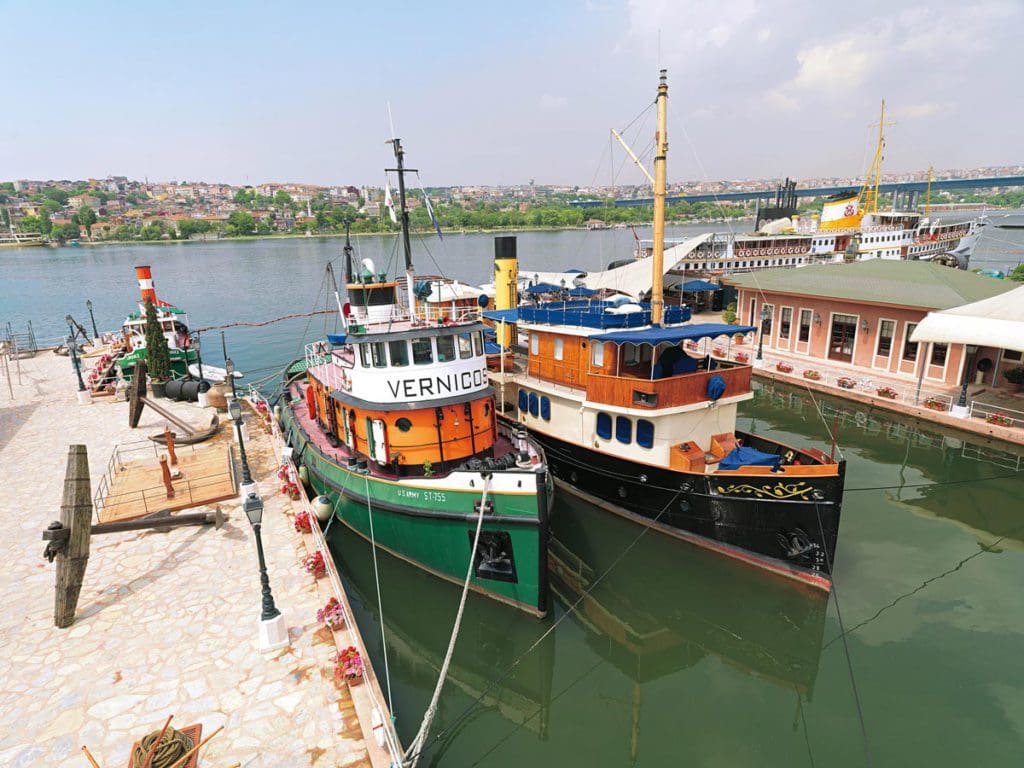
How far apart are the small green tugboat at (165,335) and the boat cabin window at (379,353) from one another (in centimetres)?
2124

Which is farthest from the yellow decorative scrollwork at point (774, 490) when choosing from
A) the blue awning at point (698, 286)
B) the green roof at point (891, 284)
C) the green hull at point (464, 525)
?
the blue awning at point (698, 286)

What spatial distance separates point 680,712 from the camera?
1041cm

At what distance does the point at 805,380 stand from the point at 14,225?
229176 mm

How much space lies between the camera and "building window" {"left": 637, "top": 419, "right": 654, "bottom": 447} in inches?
575

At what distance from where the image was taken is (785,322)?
1246 inches

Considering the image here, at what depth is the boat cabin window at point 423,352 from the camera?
1333 cm

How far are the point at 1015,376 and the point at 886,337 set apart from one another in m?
4.98

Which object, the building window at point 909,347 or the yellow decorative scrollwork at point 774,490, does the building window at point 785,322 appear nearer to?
the building window at point 909,347

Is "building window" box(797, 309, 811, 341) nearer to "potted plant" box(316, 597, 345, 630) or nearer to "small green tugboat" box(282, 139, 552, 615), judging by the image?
"small green tugboat" box(282, 139, 552, 615)

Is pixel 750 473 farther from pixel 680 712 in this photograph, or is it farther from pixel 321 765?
pixel 321 765

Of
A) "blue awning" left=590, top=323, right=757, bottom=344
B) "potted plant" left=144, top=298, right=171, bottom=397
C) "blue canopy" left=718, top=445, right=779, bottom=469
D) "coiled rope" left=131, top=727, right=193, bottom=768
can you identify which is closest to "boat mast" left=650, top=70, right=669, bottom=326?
"blue awning" left=590, top=323, right=757, bottom=344

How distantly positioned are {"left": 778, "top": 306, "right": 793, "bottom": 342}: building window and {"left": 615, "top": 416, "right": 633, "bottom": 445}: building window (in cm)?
2072

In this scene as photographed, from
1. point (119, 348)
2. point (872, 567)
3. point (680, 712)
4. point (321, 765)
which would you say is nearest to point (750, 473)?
point (872, 567)

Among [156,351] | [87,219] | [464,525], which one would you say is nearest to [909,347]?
[464,525]
